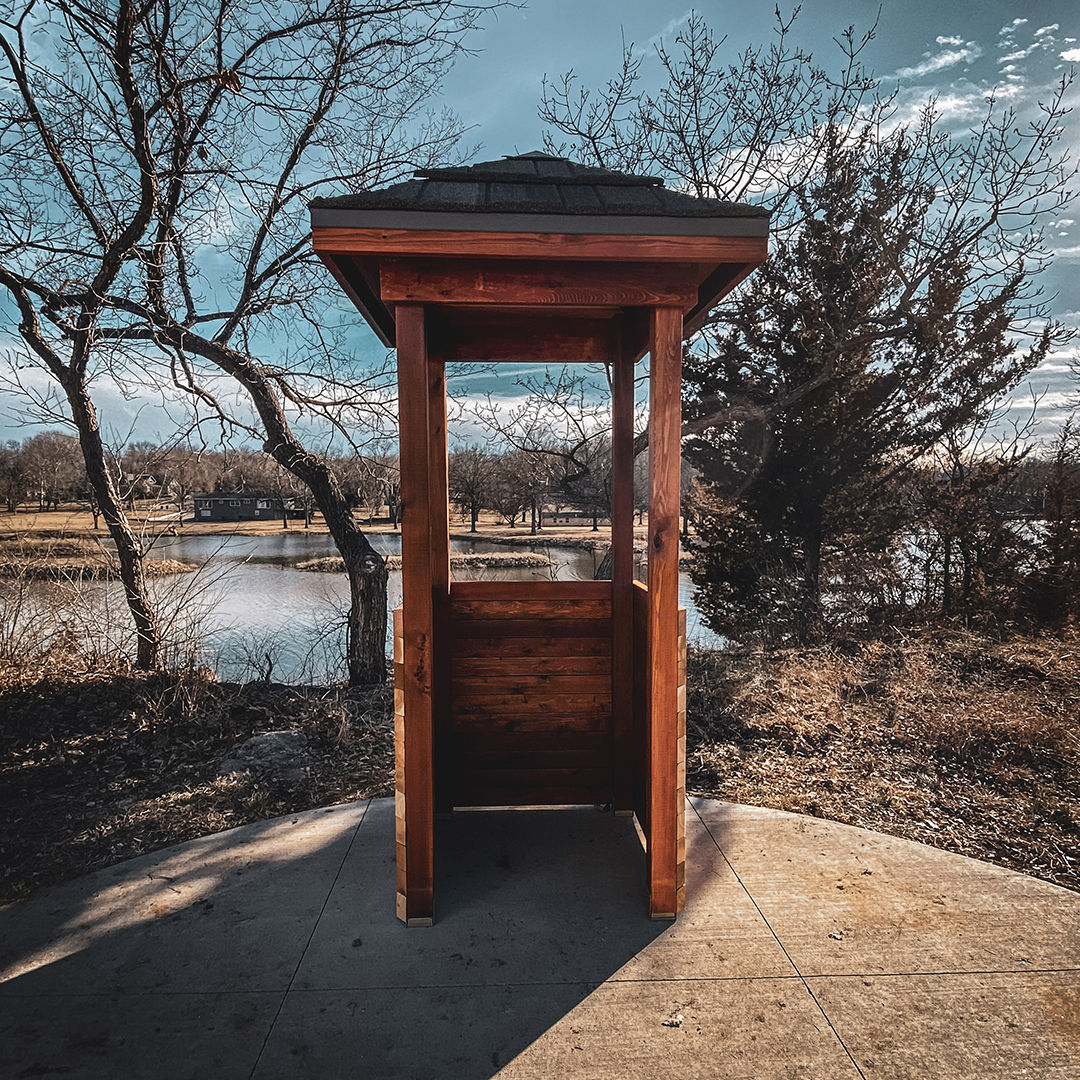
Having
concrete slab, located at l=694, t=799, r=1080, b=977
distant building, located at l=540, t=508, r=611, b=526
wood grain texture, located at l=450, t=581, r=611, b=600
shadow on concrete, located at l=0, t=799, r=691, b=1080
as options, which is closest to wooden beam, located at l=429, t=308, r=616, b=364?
wood grain texture, located at l=450, t=581, r=611, b=600

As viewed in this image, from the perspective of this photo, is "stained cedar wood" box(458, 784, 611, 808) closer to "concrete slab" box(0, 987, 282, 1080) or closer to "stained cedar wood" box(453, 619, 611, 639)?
"stained cedar wood" box(453, 619, 611, 639)

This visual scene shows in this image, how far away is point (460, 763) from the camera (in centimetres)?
331

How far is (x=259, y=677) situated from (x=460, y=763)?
10.5 ft

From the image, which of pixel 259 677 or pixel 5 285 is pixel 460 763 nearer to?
pixel 259 677

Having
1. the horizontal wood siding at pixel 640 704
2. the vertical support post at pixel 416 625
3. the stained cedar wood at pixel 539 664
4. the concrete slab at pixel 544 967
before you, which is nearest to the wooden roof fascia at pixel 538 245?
the vertical support post at pixel 416 625

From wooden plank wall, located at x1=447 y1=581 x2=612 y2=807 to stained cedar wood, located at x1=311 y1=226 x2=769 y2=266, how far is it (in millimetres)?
1532

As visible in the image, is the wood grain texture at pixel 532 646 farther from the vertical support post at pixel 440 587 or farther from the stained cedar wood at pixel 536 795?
the stained cedar wood at pixel 536 795

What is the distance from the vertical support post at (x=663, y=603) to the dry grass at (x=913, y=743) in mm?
1356

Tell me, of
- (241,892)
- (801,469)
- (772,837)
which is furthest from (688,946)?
(801,469)

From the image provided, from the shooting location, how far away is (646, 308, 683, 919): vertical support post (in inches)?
93.0

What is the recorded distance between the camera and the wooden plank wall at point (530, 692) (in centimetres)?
324

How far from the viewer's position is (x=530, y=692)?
3271 millimetres

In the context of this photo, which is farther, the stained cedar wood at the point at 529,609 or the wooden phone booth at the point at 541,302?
the stained cedar wood at the point at 529,609

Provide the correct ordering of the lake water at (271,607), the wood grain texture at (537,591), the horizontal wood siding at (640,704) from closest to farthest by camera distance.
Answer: the horizontal wood siding at (640,704), the wood grain texture at (537,591), the lake water at (271,607)
